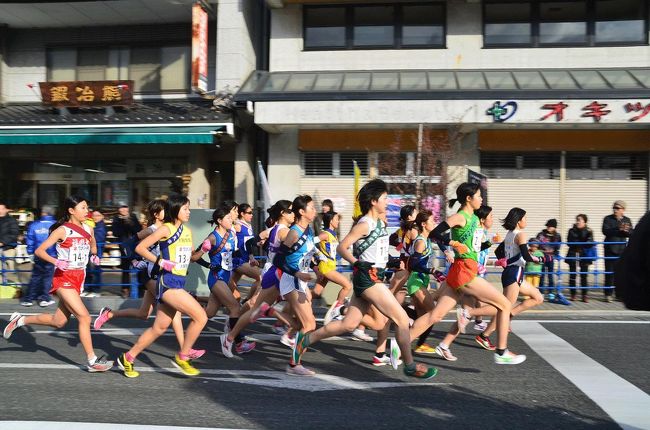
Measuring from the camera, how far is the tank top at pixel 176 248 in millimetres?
5742

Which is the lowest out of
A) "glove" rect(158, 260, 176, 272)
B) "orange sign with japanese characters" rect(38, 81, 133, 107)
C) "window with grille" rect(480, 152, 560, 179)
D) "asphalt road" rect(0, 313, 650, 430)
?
"asphalt road" rect(0, 313, 650, 430)

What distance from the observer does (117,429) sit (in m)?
4.32

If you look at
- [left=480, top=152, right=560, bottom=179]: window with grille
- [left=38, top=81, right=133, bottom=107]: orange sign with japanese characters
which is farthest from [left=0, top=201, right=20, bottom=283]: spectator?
[left=480, top=152, right=560, bottom=179]: window with grille

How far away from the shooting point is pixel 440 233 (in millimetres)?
5902

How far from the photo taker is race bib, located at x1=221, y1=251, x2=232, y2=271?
→ 23.5ft

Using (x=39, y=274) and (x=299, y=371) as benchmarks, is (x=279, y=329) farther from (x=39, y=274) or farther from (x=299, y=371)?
(x=39, y=274)

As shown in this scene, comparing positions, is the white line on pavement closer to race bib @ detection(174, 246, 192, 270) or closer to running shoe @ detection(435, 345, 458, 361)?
running shoe @ detection(435, 345, 458, 361)

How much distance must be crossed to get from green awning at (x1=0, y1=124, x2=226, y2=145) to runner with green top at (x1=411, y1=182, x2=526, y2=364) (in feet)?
30.4

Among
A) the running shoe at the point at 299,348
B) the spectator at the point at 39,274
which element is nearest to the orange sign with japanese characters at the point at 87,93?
the spectator at the point at 39,274

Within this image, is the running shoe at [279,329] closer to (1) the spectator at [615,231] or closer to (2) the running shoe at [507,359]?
(2) the running shoe at [507,359]

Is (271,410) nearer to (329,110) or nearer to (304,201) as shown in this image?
(304,201)

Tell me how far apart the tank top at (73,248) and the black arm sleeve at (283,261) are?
210 centimetres

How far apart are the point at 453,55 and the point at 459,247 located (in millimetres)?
10845

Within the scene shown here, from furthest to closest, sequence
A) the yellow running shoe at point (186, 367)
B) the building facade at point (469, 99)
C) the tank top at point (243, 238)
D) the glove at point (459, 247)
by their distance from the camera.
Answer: the building facade at point (469, 99) → the tank top at point (243, 238) → the glove at point (459, 247) → the yellow running shoe at point (186, 367)
